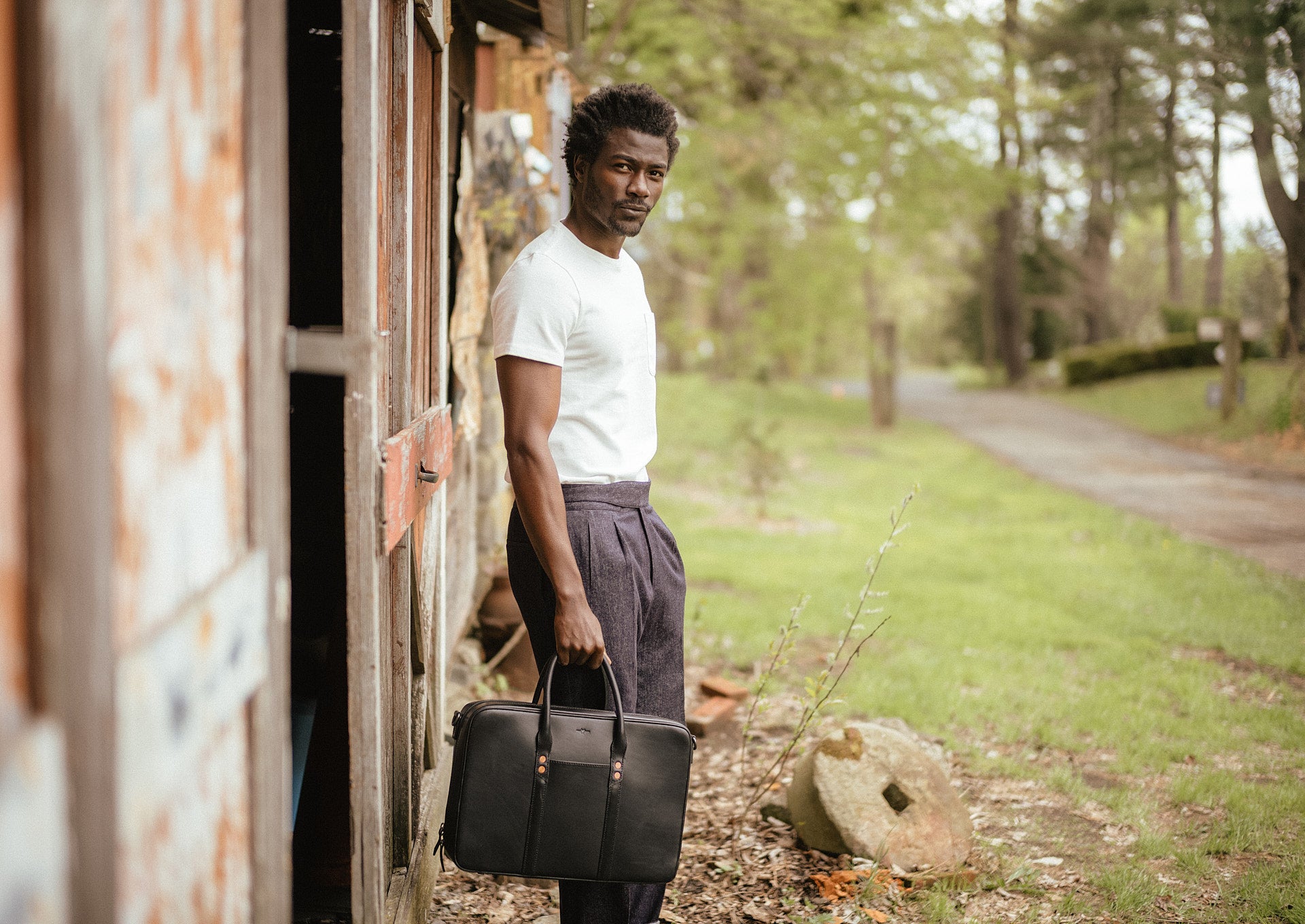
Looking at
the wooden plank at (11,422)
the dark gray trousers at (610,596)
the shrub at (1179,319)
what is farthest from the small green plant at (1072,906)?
the shrub at (1179,319)

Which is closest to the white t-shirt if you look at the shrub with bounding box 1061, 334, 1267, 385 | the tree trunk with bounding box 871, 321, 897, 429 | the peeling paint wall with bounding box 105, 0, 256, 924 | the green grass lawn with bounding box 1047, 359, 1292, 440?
the peeling paint wall with bounding box 105, 0, 256, 924

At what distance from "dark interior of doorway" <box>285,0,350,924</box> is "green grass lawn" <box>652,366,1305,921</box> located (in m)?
2.44

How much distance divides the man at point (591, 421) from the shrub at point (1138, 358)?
64.6ft

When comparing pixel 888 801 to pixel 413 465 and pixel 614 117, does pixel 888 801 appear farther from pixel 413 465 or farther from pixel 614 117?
pixel 614 117

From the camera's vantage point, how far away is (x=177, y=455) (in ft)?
3.98

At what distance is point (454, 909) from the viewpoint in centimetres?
322

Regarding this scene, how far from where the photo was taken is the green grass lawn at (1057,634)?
414 centimetres

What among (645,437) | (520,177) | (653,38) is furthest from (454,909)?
(653,38)

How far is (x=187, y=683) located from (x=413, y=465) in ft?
4.38

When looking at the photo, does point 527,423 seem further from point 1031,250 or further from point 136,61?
point 1031,250

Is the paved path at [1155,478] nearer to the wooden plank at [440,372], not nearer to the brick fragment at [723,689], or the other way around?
the brick fragment at [723,689]

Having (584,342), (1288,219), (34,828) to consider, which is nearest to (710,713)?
(584,342)

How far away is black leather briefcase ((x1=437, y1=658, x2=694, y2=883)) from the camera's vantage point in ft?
7.95

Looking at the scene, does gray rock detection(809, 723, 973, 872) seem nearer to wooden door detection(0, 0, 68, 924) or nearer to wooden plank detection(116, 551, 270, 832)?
wooden plank detection(116, 551, 270, 832)
